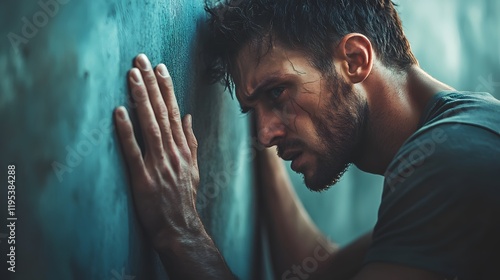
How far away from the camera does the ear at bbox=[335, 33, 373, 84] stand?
1.71m

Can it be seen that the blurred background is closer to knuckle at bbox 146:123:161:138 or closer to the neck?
knuckle at bbox 146:123:161:138

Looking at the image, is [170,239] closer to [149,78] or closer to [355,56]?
[149,78]

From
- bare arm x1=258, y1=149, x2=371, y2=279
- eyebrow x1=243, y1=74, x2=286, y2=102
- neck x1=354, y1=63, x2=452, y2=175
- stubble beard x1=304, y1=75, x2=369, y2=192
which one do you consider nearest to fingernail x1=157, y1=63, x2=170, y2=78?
eyebrow x1=243, y1=74, x2=286, y2=102

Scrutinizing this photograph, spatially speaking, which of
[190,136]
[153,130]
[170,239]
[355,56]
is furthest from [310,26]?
[170,239]

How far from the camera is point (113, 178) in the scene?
4.14ft

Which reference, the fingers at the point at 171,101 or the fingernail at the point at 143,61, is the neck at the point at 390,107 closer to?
the fingers at the point at 171,101

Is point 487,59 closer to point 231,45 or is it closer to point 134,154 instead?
point 231,45

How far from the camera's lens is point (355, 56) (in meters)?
1.72

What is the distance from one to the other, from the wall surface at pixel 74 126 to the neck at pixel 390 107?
20.9 inches

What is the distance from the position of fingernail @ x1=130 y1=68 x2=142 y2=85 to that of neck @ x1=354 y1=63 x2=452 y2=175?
0.65 m

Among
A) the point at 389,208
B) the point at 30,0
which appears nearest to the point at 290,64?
the point at 389,208

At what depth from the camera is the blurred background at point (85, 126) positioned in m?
0.94

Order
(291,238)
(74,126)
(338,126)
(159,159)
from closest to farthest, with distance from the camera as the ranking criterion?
(74,126), (159,159), (338,126), (291,238)

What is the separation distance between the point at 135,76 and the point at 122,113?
0.34 ft
